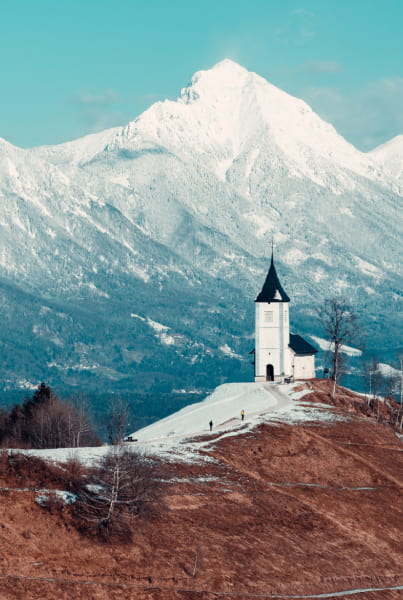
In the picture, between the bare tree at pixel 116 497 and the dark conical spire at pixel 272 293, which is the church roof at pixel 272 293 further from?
the bare tree at pixel 116 497

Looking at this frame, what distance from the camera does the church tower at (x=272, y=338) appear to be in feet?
444

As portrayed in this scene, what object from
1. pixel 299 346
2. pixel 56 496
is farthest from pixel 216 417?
pixel 56 496

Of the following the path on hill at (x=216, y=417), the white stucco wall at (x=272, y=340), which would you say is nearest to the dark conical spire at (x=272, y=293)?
the white stucco wall at (x=272, y=340)

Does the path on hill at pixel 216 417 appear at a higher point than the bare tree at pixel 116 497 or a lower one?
higher

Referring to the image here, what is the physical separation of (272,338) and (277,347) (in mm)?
1425

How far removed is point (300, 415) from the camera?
108 m

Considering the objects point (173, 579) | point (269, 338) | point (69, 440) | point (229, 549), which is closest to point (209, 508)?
point (229, 549)

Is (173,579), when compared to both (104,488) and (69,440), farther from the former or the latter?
(69,440)

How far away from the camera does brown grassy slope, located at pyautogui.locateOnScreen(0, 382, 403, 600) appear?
63.1 m

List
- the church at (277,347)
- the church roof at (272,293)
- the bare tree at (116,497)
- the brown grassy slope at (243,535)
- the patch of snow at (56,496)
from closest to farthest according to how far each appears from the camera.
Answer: the brown grassy slope at (243,535)
the bare tree at (116,497)
the patch of snow at (56,496)
the church at (277,347)
the church roof at (272,293)

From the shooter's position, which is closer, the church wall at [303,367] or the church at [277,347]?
the church at [277,347]

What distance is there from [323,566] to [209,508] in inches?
363

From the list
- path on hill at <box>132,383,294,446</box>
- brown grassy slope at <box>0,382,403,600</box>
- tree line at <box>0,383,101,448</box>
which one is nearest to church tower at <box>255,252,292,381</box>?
path on hill at <box>132,383,294,446</box>

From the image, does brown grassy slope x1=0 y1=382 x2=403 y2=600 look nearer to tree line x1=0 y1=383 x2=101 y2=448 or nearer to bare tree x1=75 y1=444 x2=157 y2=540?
bare tree x1=75 y1=444 x2=157 y2=540
